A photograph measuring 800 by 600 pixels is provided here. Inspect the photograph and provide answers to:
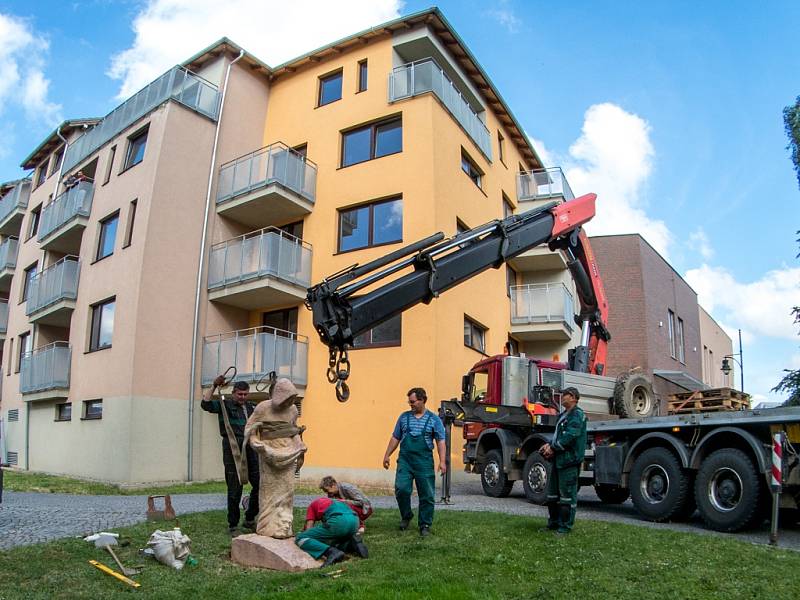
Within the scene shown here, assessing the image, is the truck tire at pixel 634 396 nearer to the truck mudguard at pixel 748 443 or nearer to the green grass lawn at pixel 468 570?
the truck mudguard at pixel 748 443

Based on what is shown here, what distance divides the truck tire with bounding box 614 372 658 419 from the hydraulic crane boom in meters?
1.04

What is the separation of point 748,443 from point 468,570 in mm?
5013

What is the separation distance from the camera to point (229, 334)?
752 inches

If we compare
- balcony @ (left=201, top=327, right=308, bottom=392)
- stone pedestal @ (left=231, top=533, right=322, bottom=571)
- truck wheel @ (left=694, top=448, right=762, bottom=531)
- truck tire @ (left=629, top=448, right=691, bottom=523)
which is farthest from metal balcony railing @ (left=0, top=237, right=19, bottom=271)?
truck wheel @ (left=694, top=448, right=762, bottom=531)

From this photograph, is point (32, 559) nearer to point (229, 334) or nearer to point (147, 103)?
point (229, 334)

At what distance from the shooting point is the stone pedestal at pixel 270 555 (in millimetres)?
6266

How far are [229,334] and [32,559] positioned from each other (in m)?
12.8

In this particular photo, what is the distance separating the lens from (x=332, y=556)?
21.2ft

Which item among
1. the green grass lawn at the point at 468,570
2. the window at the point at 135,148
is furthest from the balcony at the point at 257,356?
the green grass lawn at the point at 468,570

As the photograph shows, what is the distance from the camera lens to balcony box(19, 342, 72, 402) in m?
20.1

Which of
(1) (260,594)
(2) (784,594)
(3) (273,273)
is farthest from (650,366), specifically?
(1) (260,594)

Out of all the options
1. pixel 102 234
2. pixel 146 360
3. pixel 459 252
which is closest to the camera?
pixel 459 252

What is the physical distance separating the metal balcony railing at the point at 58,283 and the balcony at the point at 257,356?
18.7ft

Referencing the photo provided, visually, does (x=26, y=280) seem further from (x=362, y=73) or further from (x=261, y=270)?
(x=362, y=73)
